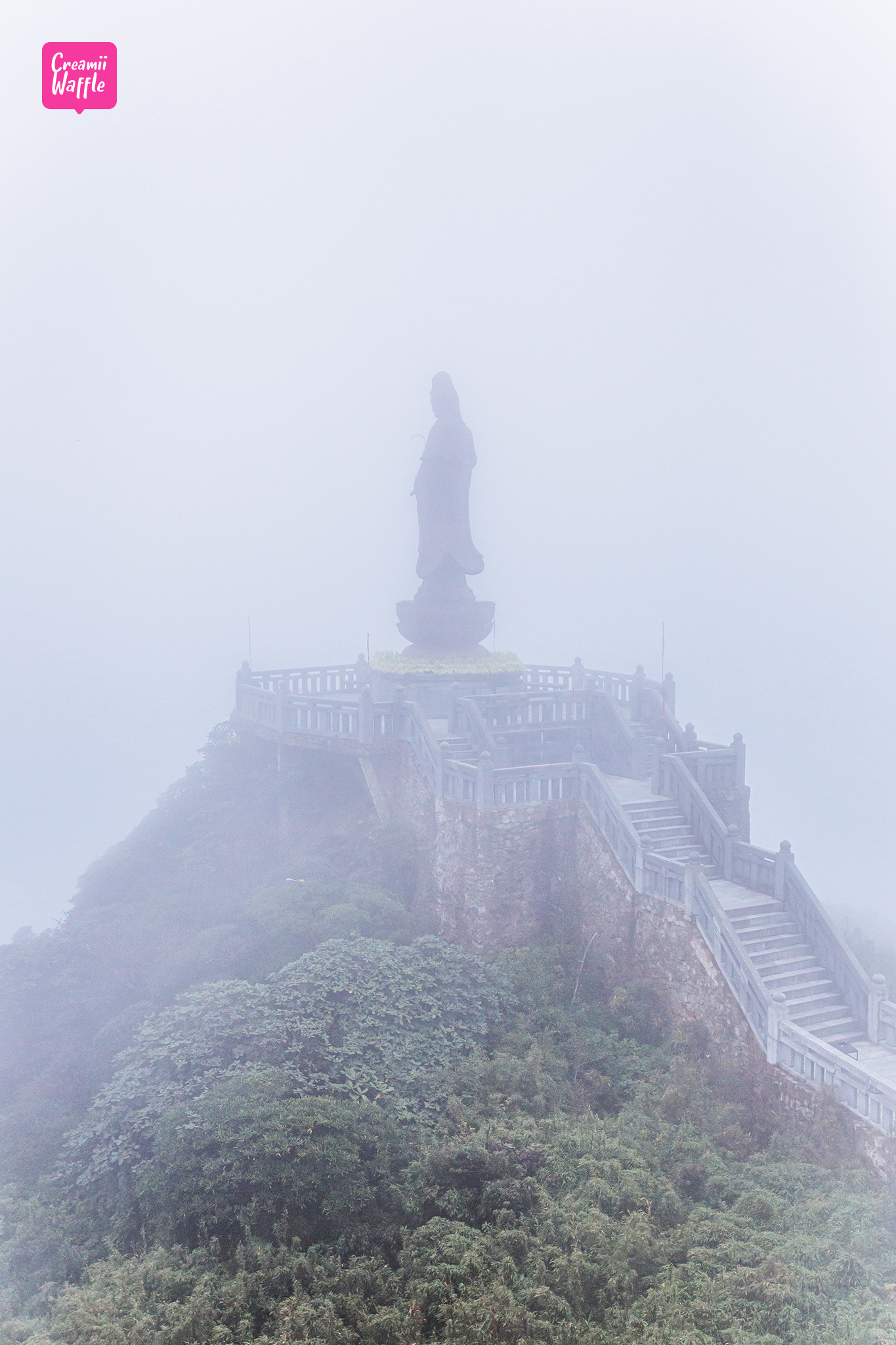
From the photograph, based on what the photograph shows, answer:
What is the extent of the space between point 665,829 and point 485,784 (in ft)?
10.7

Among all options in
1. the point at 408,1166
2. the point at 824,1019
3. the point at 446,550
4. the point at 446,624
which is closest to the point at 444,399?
the point at 446,550

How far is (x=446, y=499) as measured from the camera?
23.9 metres

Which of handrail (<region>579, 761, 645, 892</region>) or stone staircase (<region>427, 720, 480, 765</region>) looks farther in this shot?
stone staircase (<region>427, 720, 480, 765</region>)

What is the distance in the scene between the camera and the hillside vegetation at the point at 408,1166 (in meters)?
7.77

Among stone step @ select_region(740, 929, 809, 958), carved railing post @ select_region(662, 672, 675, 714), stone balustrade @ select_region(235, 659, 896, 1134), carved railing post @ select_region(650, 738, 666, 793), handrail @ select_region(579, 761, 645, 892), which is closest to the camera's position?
stone balustrade @ select_region(235, 659, 896, 1134)

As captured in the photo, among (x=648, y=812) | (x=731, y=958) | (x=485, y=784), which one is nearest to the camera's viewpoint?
(x=731, y=958)

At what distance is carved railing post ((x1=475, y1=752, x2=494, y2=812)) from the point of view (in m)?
16.0

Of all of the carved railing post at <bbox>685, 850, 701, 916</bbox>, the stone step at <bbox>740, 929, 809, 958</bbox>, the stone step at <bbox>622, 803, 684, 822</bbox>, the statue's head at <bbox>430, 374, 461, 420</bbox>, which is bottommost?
the stone step at <bbox>740, 929, 809, 958</bbox>

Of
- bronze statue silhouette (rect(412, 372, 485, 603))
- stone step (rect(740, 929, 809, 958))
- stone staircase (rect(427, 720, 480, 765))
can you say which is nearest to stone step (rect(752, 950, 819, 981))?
stone step (rect(740, 929, 809, 958))

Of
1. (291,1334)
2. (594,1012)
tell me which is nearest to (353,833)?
(594,1012)

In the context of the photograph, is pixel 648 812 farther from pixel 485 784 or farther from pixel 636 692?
pixel 636 692

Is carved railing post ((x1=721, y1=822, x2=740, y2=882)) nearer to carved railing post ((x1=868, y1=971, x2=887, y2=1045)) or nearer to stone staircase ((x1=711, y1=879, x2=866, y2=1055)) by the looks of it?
stone staircase ((x1=711, y1=879, x2=866, y2=1055))

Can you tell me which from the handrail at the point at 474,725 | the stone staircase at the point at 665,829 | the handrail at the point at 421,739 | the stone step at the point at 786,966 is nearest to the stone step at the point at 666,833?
the stone staircase at the point at 665,829

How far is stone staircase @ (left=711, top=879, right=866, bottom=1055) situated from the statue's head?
47.9ft
